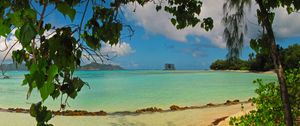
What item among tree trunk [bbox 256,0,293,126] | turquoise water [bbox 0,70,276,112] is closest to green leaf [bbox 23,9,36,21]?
turquoise water [bbox 0,70,276,112]

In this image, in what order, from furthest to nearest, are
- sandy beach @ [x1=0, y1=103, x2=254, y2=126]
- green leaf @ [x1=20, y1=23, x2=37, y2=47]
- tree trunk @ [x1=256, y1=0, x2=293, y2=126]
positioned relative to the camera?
sandy beach @ [x1=0, y1=103, x2=254, y2=126]
tree trunk @ [x1=256, y1=0, x2=293, y2=126]
green leaf @ [x1=20, y1=23, x2=37, y2=47]

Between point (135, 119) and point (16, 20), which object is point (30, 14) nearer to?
point (16, 20)

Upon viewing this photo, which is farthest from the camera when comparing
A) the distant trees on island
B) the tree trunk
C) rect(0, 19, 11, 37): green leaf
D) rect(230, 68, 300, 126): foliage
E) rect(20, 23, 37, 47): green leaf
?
the distant trees on island

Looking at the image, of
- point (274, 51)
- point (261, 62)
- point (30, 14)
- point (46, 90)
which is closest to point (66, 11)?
point (30, 14)

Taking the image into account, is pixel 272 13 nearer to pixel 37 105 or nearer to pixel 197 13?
pixel 197 13

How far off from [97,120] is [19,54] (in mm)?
8183

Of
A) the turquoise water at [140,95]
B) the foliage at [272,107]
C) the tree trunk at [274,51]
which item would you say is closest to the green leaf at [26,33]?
the turquoise water at [140,95]

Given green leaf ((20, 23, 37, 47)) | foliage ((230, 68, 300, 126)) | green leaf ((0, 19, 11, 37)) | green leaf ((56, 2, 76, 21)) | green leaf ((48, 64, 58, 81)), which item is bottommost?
foliage ((230, 68, 300, 126))

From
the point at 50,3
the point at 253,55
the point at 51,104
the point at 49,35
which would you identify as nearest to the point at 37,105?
the point at 49,35

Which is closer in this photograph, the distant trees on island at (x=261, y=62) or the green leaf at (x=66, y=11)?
the green leaf at (x=66, y=11)

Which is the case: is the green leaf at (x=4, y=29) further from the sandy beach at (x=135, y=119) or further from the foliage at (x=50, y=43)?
the sandy beach at (x=135, y=119)

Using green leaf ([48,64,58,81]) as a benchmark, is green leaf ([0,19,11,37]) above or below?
above

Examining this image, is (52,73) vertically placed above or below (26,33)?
below

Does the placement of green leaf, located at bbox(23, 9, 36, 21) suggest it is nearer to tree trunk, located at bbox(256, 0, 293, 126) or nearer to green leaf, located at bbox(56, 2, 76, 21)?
green leaf, located at bbox(56, 2, 76, 21)
